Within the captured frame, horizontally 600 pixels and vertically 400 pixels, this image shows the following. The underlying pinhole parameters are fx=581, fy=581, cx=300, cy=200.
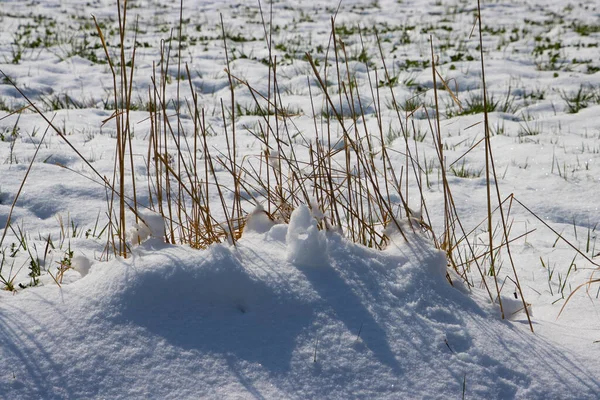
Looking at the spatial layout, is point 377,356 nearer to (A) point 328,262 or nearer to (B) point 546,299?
(A) point 328,262

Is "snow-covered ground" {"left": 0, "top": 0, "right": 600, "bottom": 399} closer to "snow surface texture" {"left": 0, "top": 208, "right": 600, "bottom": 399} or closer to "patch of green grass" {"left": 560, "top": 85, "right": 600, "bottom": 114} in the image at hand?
"snow surface texture" {"left": 0, "top": 208, "right": 600, "bottom": 399}

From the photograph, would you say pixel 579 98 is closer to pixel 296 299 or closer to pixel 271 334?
pixel 296 299

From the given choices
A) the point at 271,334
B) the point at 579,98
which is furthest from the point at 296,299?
the point at 579,98

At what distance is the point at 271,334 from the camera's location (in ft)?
4.82

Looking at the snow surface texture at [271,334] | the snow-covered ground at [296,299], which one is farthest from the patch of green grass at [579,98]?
the snow surface texture at [271,334]

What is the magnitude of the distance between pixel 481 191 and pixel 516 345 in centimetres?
186

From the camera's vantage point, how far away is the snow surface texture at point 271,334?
1333 millimetres

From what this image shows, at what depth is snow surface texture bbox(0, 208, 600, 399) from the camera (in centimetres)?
133

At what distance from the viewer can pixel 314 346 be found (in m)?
1.43

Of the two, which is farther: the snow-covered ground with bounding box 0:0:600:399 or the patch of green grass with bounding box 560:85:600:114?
the patch of green grass with bounding box 560:85:600:114

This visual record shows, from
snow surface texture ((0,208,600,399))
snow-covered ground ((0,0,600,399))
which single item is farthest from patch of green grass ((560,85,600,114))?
snow surface texture ((0,208,600,399))

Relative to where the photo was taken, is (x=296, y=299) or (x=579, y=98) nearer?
Result: (x=296, y=299)

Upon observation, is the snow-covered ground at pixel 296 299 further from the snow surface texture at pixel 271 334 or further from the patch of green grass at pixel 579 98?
the patch of green grass at pixel 579 98

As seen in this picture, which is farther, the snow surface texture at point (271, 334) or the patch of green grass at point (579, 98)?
the patch of green grass at point (579, 98)
